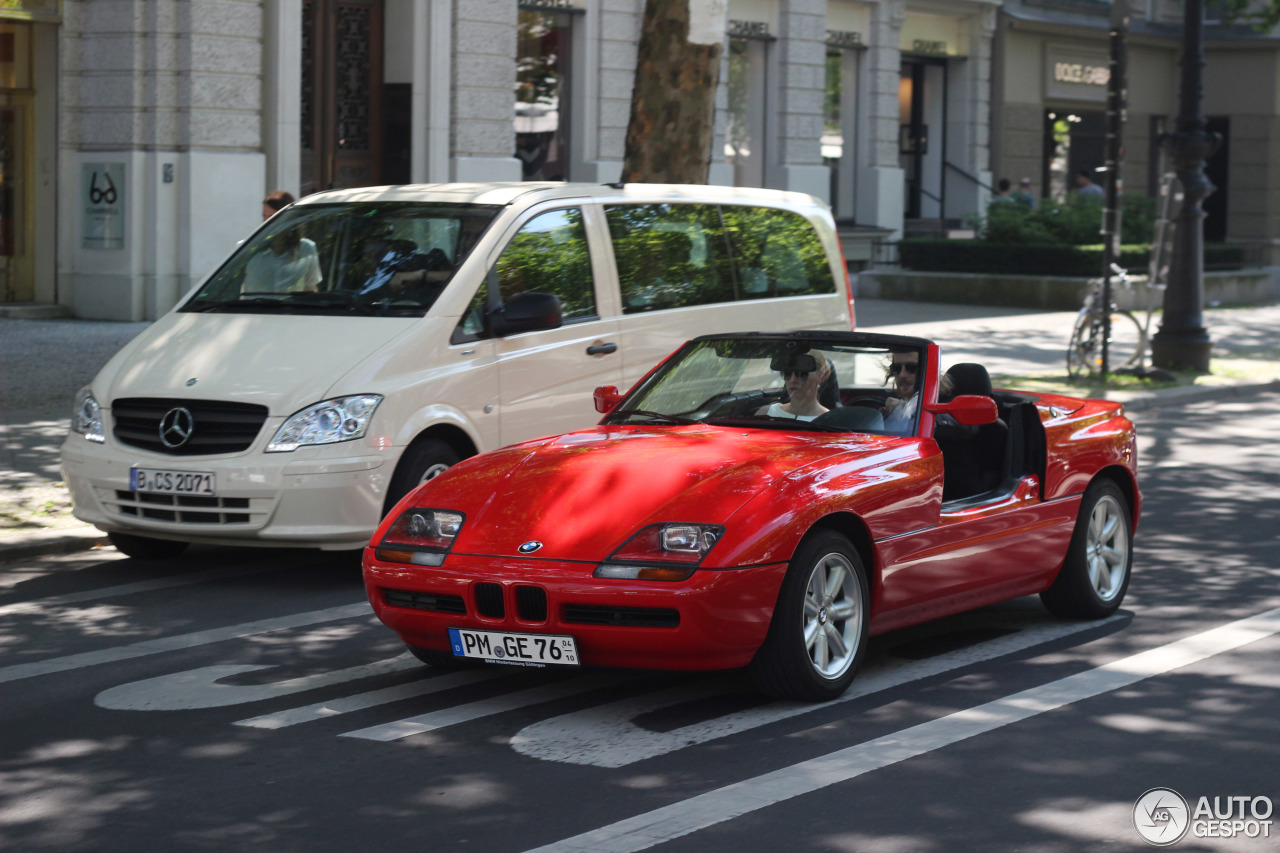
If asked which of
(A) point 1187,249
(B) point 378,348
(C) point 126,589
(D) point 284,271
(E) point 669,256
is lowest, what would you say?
(C) point 126,589

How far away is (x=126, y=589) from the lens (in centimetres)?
867

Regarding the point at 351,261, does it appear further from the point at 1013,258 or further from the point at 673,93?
the point at 1013,258

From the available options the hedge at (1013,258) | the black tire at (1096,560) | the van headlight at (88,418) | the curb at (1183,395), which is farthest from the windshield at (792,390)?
the hedge at (1013,258)

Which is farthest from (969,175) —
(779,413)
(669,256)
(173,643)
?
(173,643)

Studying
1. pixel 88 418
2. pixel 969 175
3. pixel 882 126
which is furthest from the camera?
Answer: pixel 969 175

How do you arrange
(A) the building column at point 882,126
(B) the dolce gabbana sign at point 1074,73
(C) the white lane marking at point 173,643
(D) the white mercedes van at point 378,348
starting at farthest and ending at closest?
(B) the dolce gabbana sign at point 1074,73 < (A) the building column at point 882,126 < (D) the white mercedes van at point 378,348 < (C) the white lane marking at point 173,643

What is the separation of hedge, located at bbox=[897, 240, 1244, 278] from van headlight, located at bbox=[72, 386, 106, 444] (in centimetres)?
2220

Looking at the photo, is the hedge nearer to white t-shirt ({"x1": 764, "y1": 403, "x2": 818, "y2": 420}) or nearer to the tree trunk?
the tree trunk

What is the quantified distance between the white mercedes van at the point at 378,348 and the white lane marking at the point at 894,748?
3.49 meters

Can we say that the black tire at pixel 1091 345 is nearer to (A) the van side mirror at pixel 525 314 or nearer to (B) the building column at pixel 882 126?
(A) the van side mirror at pixel 525 314

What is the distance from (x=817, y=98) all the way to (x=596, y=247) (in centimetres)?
2313

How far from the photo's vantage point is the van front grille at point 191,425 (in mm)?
8562

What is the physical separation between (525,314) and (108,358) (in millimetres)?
10068

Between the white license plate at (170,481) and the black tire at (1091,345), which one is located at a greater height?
the black tire at (1091,345)
